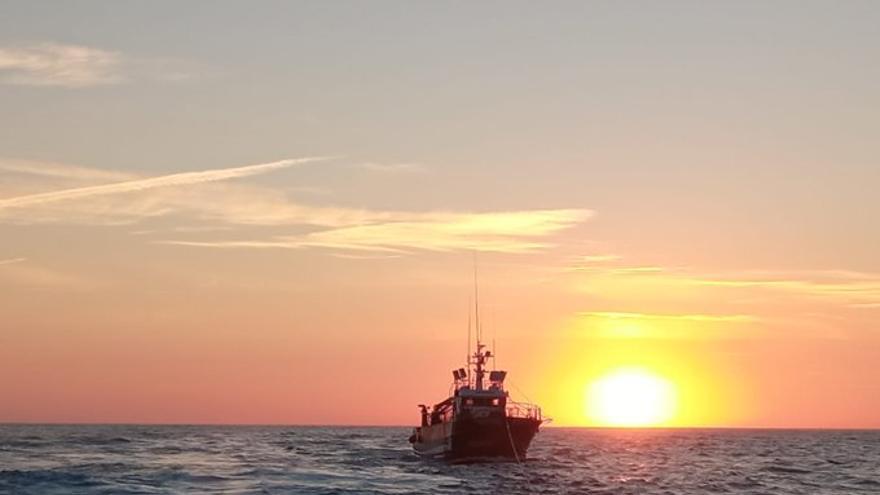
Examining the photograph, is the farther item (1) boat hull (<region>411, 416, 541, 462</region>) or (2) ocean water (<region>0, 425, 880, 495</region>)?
(1) boat hull (<region>411, 416, 541, 462</region>)

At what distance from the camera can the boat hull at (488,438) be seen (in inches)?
3930

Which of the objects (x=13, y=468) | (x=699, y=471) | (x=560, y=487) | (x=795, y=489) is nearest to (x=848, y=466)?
(x=699, y=471)

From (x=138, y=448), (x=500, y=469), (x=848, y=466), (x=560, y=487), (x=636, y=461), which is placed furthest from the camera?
(x=138, y=448)

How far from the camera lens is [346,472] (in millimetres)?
99625

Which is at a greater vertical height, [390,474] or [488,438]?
[488,438]

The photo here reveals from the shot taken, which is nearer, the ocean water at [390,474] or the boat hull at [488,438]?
the ocean water at [390,474]

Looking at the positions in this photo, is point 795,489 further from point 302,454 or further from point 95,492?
point 302,454

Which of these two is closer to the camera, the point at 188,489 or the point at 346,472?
the point at 188,489

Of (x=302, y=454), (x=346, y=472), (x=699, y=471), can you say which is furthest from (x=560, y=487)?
(x=302, y=454)

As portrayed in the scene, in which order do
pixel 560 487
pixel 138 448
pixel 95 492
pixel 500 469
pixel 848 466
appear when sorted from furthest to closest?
pixel 138 448, pixel 848 466, pixel 500 469, pixel 560 487, pixel 95 492

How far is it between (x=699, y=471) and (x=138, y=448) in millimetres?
66263

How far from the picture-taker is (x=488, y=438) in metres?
99.9

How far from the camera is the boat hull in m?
99.8

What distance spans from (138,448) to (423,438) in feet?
128
